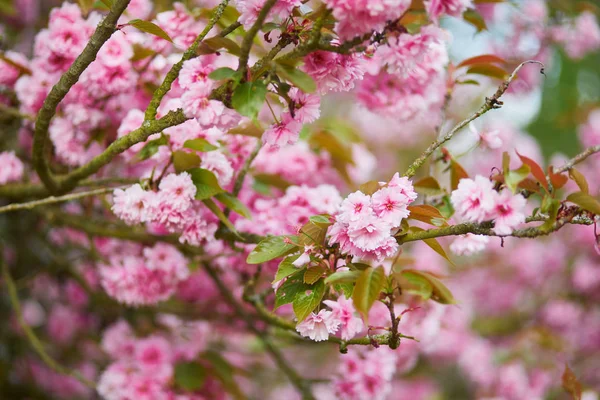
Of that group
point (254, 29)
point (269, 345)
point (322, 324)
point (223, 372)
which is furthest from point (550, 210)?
point (223, 372)

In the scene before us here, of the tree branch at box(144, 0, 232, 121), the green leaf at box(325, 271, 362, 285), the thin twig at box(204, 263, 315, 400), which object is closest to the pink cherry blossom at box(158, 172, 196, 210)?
the tree branch at box(144, 0, 232, 121)

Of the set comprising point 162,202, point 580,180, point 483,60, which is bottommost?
point 162,202

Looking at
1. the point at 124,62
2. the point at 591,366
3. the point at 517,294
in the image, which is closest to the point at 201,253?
the point at 124,62

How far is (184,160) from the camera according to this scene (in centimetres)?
113

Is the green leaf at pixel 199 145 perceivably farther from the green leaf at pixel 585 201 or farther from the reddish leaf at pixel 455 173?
the green leaf at pixel 585 201

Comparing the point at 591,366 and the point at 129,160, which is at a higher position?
the point at 591,366

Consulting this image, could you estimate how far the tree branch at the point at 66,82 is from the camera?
0.93 m

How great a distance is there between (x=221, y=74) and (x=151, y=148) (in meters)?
0.39

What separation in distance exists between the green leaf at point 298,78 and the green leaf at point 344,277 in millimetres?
269

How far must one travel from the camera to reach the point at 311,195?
1.33 m

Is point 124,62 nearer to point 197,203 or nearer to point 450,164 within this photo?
point 197,203

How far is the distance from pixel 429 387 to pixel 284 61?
9.91 feet

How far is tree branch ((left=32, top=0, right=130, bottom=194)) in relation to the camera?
927 mm

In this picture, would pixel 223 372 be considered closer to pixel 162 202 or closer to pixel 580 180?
pixel 162 202
